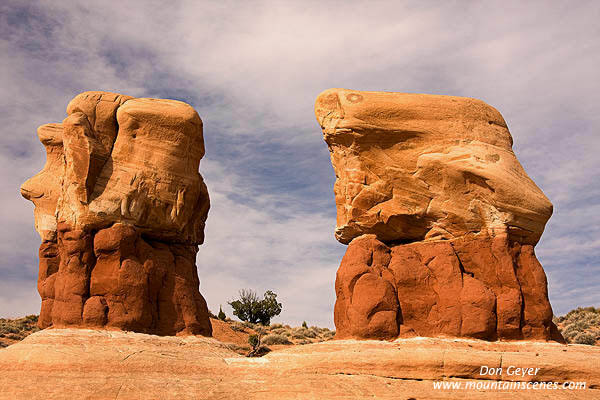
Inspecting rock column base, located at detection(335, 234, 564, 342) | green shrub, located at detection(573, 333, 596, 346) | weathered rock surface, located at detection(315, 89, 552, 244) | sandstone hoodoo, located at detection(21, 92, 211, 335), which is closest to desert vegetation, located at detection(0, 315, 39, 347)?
sandstone hoodoo, located at detection(21, 92, 211, 335)

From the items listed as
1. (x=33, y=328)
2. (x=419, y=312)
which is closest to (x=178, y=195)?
(x=419, y=312)

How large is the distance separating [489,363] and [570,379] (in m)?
1.93

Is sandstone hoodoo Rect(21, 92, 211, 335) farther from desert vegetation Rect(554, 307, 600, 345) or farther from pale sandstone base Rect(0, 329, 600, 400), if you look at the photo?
desert vegetation Rect(554, 307, 600, 345)

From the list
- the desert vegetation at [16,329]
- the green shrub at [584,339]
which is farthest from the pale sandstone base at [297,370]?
the desert vegetation at [16,329]

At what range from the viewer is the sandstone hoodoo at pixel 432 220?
1795 centimetres

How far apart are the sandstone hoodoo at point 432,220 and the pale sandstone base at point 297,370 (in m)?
0.96

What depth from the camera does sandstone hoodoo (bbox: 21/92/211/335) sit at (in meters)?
20.9

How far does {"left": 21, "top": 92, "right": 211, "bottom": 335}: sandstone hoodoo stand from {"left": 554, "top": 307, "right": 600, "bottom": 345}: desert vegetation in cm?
1788

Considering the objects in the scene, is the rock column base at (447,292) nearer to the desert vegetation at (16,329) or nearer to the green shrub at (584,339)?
the green shrub at (584,339)

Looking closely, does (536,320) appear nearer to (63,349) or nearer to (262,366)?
(262,366)

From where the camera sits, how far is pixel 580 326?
33.0 metres

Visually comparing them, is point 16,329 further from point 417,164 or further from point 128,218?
point 417,164

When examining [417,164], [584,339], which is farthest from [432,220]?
[584,339]

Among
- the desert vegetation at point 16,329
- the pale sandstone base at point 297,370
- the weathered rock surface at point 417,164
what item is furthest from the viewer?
the desert vegetation at point 16,329
